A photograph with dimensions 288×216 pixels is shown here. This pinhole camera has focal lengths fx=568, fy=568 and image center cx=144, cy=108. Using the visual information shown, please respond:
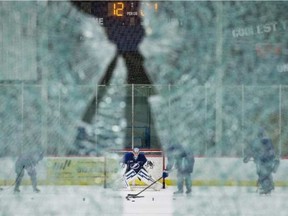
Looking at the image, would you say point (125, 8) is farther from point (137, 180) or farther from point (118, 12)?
point (137, 180)

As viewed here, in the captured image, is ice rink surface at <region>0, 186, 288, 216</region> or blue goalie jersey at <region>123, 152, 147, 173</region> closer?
ice rink surface at <region>0, 186, 288, 216</region>

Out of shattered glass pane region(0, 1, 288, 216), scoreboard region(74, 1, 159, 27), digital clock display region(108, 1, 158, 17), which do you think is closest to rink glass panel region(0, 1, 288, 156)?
shattered glass pane region(0, 1, 288, 216)

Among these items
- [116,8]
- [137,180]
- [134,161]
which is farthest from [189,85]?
[134,161]

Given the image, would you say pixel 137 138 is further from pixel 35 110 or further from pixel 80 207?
pixel 80 207

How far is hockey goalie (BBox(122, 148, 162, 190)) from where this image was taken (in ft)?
15.2

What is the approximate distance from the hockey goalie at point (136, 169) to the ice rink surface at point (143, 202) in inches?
4.8

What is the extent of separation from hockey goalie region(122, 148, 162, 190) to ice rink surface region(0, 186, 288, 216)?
0.40ft

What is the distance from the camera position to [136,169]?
4656 millimetres

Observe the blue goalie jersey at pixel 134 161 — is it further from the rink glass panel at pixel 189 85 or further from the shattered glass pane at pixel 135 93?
the rink glass panel at pixel 189 85

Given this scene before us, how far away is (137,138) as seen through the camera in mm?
6578

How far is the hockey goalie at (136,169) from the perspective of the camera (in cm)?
463

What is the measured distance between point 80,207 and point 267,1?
605 centimetres

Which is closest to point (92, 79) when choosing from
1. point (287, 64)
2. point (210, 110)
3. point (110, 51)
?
point (110, 51)

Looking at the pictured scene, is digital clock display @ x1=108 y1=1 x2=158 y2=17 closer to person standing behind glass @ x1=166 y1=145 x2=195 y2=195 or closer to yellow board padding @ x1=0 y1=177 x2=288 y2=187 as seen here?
person standing behind glass @ x1=166 y1=145 x2=195 y2=195
